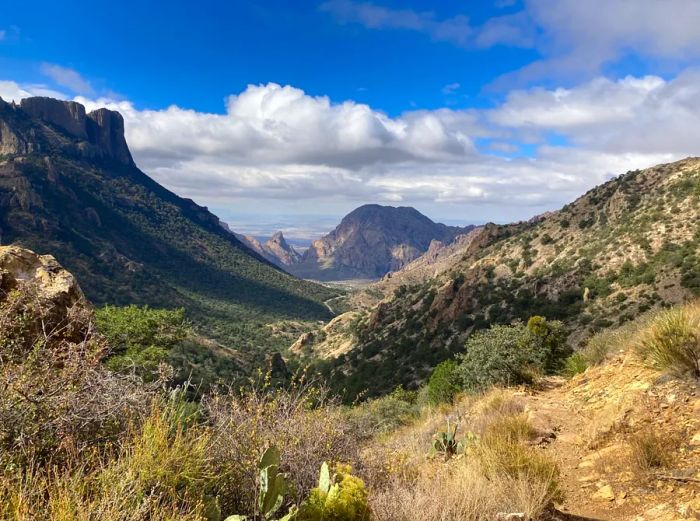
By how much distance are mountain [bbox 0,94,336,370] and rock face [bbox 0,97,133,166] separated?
35 centimetres

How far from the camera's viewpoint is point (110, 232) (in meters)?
107

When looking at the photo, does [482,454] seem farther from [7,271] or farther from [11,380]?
[7,271]

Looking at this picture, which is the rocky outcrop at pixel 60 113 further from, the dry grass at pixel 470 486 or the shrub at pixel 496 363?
the dry grass at pixel 470 486

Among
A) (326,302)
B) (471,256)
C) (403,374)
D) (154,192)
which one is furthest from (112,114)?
(403,374)

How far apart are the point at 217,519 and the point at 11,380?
2.34m

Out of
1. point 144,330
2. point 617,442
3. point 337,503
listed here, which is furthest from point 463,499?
point 144,330

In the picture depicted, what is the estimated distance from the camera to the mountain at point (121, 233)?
83.5m

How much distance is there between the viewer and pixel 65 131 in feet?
462

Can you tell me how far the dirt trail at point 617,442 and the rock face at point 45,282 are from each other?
8585 mm

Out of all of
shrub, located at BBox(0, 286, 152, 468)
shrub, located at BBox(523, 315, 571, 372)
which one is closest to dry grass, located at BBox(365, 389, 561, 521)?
shrub, located at BBox(0, 286, 152, 468)

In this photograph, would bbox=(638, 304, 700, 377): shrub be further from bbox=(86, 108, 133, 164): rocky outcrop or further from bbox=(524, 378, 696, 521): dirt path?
bbox=(86, 108, 133, 164): rocky outcrop

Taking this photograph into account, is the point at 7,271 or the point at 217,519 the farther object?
the point at 7,271

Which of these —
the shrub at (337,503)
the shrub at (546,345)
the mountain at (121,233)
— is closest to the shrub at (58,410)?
the shrub at (337,503)

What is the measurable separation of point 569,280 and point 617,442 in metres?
39.9
